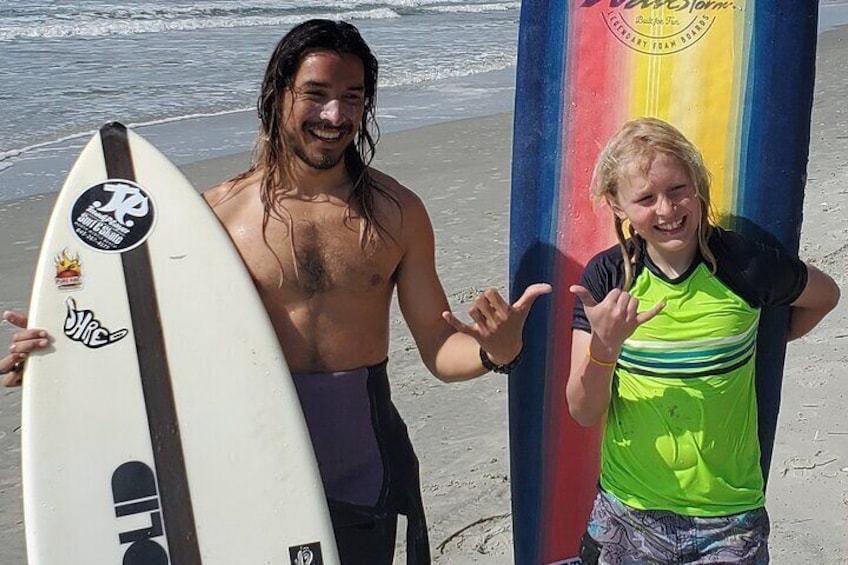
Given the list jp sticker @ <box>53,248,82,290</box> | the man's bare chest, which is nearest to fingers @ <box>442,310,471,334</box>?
the man's bare chest

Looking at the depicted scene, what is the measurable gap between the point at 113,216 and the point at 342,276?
68 cm

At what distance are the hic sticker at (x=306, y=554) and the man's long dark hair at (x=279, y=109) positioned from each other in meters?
0.68

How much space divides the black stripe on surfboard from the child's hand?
101cm

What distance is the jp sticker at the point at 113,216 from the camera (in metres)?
2.59

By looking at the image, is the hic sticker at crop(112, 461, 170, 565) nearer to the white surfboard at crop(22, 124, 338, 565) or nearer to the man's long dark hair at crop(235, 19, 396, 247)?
the white surfboard at crop(22, 124, 338, 565)

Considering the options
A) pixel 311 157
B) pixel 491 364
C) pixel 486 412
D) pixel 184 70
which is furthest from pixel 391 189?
pixel 184 70

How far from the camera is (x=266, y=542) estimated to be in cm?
240

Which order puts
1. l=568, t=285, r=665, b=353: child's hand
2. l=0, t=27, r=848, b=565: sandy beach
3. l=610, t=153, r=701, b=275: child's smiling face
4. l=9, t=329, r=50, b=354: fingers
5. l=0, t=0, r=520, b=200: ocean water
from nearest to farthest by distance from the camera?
l=568, t=285, r=665, b=353: child's hand, l=610, t=153, r=701, b=275: child's smiling face, l=9, t=329, r=50, b=354: fingers, l=0, t=27, r=848, b=565: sandy beach, l=0, t=0, r=520, b=200: ocean water

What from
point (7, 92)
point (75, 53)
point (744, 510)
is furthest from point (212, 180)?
point (75, 53)

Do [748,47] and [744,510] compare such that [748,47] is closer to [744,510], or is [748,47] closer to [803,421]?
[744,510]

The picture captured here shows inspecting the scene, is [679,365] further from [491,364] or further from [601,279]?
[491,364]

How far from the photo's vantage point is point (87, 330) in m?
2.52

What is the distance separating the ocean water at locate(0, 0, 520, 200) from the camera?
9344mm

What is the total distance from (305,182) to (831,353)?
115 inches
